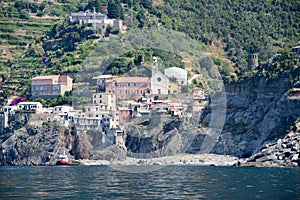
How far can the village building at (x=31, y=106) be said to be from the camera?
311 feet

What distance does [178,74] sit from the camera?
102 metres

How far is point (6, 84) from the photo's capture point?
113 metres

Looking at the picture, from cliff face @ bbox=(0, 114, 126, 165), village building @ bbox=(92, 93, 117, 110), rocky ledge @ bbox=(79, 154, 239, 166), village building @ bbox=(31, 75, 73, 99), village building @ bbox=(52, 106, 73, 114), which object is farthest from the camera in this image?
village building @ bbox=(31, 75, 73, 99)

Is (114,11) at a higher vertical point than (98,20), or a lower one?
higher

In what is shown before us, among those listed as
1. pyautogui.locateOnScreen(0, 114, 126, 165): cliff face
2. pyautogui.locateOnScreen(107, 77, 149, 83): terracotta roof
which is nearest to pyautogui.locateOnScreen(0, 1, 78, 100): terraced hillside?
pyautogui.locateOnScreen(107, 77, 149, 83): terracotta roof

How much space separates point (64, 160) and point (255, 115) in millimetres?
18556

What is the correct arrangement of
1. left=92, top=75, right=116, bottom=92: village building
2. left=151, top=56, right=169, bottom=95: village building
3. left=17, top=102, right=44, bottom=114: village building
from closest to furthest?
left=17, top=102, right=44, bottom=114: village building, left=92, top=75, right=116, bottom=92: village building, left=151, top=56, right=169, bottom=95: village building

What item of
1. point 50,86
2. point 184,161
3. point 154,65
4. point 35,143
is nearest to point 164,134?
point 184,161

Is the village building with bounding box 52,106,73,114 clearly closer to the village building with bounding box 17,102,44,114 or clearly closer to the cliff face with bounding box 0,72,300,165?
the village building with bounding box 17,102,44,114

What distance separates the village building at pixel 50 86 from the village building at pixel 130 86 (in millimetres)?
6617

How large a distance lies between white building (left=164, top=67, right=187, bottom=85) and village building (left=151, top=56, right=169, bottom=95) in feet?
2.37

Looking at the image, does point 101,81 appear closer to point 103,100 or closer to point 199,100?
point 103,100

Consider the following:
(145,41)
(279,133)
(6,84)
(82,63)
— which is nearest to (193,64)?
(145,41)

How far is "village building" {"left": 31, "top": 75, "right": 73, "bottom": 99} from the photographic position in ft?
337
